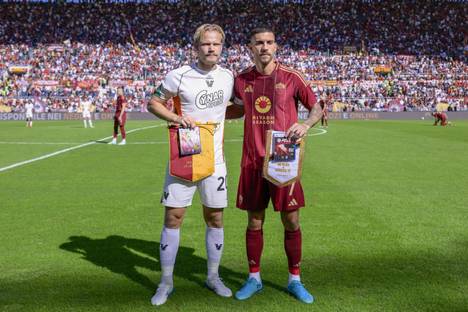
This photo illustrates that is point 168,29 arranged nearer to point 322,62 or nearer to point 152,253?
point 322,62

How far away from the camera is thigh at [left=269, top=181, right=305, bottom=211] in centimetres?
390

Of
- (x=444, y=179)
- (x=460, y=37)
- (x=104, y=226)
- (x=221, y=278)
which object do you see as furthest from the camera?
(x=460, y=37)

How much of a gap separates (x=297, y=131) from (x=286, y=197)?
0.56 metres

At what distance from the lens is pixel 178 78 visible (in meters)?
3.87

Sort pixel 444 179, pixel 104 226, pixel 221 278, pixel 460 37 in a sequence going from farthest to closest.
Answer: pixel 460 37 → pixel 444 179 → pixel 104 226 → pixel 221 278

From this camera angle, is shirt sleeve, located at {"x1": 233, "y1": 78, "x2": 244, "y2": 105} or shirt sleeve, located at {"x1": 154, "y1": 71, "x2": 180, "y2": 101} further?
shirt sleeve, located at {"x1": 233, "y1": 78, "x2": 244, "y2": 105}

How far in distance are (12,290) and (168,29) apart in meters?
53.2

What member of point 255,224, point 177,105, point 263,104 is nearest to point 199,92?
point 177,105

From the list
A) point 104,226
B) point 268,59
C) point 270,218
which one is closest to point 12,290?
point 104,226

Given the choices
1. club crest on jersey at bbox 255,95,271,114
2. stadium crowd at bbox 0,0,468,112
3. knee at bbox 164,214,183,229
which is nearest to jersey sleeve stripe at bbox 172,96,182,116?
club crest on jersey at bbox 255,95,271,114

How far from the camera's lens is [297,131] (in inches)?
147

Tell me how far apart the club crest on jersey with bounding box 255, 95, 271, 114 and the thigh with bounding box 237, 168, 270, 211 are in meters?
0.50

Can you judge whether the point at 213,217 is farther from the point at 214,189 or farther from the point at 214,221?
the point at 214,189

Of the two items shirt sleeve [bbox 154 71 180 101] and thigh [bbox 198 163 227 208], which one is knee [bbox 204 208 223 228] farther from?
shirt sleeve [bbox 154 71 180 101]
